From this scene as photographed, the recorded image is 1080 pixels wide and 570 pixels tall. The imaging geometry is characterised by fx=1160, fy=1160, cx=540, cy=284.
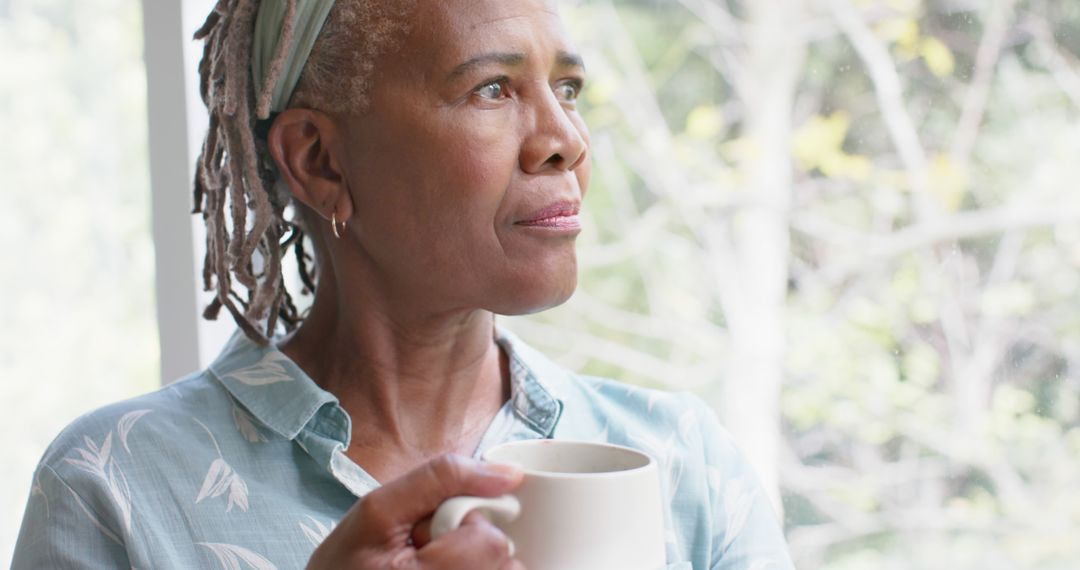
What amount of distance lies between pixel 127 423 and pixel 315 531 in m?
0.25

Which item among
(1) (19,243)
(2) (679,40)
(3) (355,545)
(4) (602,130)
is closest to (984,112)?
(2) (679,40)

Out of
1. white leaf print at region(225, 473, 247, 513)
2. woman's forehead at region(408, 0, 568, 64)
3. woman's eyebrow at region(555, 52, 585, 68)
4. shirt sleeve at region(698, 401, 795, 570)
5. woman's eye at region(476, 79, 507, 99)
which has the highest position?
Answer: woman's forehead at region(408, 0, 568, 64)

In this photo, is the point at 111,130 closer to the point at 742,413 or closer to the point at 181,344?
the point at 181,344

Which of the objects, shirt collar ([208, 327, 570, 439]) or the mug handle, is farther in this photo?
shirt collar ([208, 327, 570, 439])

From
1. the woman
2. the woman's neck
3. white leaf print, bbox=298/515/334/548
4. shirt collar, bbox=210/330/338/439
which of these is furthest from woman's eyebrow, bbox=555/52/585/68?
white leaf print, bbox=298/515/334/548

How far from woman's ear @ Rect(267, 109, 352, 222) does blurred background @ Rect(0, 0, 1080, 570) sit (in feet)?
1.83

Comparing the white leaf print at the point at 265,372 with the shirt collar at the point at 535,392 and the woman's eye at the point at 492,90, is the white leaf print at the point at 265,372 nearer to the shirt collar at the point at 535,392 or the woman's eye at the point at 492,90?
the shirt collar at the point at 535,392

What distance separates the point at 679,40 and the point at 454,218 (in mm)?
1123

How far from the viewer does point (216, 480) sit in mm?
1222

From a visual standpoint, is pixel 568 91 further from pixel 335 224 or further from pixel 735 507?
pixel 735 507

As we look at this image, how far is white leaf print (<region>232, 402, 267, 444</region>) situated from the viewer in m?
1.27

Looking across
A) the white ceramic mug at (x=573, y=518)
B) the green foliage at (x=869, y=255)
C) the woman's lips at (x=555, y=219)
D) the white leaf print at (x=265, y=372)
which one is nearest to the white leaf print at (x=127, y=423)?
the white leaf print at (x=265, y=372)

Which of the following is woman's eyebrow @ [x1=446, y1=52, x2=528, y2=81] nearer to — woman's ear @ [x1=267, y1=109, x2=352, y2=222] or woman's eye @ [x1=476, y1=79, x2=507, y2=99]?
woman's eye @ [x1=476, y1=79, x2=507, y2=99]

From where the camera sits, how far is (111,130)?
2.08 metres
